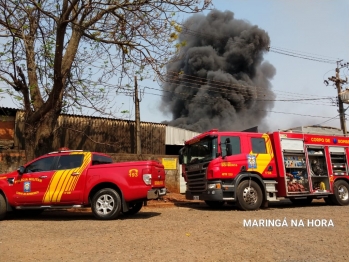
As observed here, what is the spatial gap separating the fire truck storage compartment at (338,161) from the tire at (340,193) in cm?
37

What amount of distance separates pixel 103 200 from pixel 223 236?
11.5ft

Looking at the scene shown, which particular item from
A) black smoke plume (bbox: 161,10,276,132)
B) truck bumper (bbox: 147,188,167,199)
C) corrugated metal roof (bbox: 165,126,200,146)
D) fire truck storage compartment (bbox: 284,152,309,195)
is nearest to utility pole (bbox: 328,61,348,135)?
black smoke plume (bbox: 161,10,276,132)

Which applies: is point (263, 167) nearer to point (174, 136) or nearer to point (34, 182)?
point (34, 182)

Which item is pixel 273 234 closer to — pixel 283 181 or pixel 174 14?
pixel 283 181

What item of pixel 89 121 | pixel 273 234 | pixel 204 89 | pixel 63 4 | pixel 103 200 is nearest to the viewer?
pixel 273 234

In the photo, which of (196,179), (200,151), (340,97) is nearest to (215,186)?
(196,179)

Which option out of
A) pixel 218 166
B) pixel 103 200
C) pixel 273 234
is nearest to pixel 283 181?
pixel 218 166

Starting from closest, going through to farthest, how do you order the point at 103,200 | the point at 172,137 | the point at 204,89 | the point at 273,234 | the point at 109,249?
1. the point at 109,249
2. the point at 273,234
3. the point at 103,200
4. the point at 172,137
5. the point at 204,89

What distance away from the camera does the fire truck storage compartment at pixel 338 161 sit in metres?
12.9

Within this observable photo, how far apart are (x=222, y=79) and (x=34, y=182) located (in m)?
34.4

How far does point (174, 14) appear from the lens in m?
10.7

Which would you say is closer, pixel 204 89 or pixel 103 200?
pixel 103 200

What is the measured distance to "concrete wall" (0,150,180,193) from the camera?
546 inches

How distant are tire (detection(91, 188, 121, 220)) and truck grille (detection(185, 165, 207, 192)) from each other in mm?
3303
